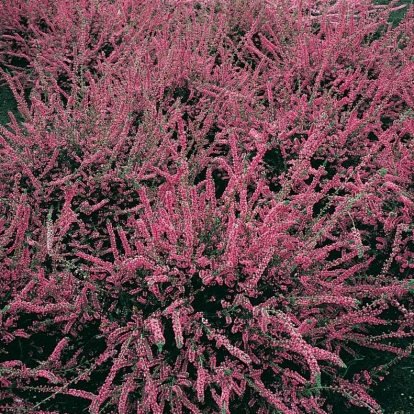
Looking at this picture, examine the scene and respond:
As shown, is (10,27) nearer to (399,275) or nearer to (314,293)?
(314,293)

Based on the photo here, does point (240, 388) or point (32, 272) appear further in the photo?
point (32, 272)

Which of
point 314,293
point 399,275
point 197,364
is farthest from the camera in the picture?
point 399,275

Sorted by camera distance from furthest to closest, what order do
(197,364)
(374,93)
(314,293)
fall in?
(374,93) < (314,293) < (197,364)

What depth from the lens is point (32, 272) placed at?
1727mm

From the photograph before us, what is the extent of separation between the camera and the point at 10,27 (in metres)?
2.99

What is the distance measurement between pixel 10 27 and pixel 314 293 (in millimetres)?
2687

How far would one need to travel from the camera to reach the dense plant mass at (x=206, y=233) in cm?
158

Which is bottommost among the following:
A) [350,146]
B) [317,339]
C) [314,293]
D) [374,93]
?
[317,339]

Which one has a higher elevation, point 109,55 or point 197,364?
point 109,55

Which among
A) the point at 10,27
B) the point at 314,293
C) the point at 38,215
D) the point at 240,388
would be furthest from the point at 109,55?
the point at 240,388

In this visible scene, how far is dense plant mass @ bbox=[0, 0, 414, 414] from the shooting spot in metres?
1.58

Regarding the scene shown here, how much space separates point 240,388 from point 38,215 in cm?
116

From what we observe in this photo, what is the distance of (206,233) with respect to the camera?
5.89 ft

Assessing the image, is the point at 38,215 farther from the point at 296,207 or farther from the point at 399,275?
the point at 399,275
